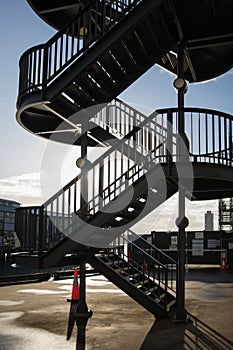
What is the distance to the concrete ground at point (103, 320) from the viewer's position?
25.0ft

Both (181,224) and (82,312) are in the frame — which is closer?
(181,224)

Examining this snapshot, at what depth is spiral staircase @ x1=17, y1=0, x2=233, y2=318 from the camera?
7730mm

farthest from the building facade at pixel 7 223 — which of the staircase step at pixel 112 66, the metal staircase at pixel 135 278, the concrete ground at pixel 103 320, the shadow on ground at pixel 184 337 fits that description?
the staircase step at pixel 112 66

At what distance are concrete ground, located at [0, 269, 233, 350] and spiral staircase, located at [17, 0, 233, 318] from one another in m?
0.92

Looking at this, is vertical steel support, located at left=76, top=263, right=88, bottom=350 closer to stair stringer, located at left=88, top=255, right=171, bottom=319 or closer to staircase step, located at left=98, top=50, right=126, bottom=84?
stair stringer, located at left=88, top=255, right=171, bottom=319

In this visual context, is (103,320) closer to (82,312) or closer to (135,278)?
(82,312)

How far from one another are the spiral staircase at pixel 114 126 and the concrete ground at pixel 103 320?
92 cm

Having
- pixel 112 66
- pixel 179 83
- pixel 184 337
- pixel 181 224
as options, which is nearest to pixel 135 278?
pixel 181 224

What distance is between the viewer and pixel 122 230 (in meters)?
9.34

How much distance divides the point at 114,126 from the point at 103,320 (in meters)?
4.63

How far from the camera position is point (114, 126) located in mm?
10594

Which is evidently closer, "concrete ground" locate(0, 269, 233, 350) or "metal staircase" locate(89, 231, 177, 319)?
"concrete ground" locate(0, 269, 233, 350)

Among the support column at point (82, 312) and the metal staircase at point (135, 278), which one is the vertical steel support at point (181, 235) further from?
the support column at point (82, 312)

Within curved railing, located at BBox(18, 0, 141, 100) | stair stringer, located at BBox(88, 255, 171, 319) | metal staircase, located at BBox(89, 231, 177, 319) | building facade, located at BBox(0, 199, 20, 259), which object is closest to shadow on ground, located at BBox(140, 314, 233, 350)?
stair stringer, located at BBox(88, 255, 171, 319)
